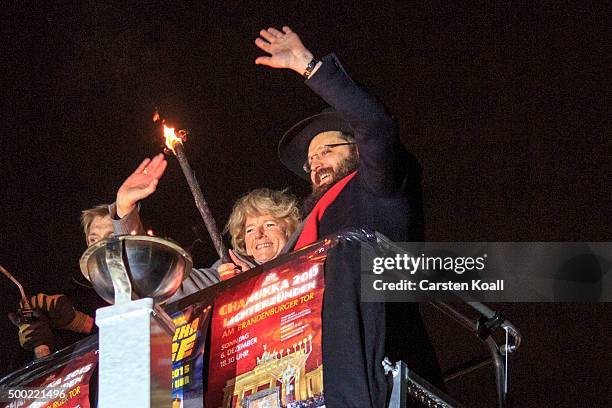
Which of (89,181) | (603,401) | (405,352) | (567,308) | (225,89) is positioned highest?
(225,89)

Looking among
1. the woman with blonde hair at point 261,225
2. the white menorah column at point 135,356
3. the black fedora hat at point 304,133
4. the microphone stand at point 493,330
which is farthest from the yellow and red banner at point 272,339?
the woman with blonde hair at point 261,225

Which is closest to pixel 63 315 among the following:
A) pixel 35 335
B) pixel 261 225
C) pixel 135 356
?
pixel 35 335

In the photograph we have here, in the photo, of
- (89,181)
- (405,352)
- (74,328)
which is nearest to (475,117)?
(89,181)

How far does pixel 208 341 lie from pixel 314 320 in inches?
19.8

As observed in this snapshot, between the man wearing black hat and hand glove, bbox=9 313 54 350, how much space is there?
183 centimetres

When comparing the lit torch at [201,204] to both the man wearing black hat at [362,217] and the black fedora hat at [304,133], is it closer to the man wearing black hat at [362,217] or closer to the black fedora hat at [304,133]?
the black fedora hat at [304,133]

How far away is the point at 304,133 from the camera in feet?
16.9

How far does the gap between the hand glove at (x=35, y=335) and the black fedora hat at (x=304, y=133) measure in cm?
151

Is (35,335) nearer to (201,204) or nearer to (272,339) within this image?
(201,204)

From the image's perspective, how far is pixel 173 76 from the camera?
714 centimetres

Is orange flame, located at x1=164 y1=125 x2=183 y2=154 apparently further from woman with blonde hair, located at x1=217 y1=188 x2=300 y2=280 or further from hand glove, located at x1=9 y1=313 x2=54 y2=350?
hand glove, located at x1=9 y1=313 x2=54 y2=350

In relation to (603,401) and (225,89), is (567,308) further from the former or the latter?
(225,89)

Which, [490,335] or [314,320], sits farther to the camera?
[490,335]

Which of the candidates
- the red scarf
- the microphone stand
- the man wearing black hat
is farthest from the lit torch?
the microphone stand
